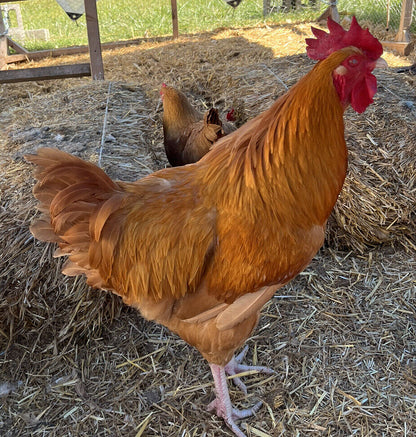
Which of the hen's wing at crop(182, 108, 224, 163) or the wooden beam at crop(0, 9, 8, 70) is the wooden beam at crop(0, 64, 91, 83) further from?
the wooden beam at crop(0, 9, 8, 70)

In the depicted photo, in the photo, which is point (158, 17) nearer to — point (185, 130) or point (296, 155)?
point (185, 130)

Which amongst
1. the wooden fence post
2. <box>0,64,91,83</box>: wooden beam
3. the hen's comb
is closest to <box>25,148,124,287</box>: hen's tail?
Answer: the hen's comb

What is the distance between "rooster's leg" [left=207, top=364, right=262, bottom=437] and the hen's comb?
73.1 inches

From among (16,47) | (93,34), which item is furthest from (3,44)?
(93,34)

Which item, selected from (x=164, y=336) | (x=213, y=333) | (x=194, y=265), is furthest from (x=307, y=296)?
(x=194, y=265)

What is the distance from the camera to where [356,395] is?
274 cm

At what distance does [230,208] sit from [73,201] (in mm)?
761

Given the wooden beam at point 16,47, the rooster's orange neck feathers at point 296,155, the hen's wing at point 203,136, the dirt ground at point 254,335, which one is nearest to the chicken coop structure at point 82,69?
the dirt ground at point 254,335

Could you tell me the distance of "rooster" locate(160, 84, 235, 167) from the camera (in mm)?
3732

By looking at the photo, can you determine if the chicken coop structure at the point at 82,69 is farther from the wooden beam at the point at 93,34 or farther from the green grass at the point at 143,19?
the green grass at the point at 143,19

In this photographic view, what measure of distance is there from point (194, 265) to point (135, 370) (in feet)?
4.13

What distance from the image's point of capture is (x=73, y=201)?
6.73 ft

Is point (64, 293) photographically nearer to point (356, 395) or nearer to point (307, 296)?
point (307, 296)

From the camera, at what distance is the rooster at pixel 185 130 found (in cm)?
373
